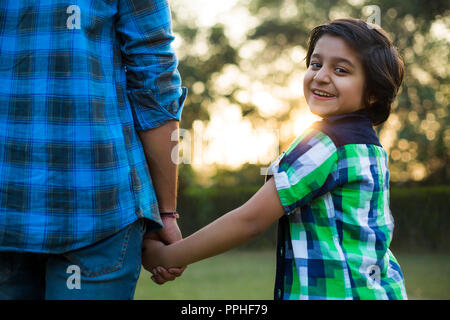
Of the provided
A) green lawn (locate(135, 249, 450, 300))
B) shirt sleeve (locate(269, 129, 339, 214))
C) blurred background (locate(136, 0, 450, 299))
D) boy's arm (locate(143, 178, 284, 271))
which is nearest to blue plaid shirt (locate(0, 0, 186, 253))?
boy's arm (locate(143, 178, 284, 271))

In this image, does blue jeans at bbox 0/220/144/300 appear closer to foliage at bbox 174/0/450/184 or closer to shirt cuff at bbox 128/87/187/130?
shirt cuff at bbox 128/87/187/130

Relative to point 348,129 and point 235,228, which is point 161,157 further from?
point 348,129

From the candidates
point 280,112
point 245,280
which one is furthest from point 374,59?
point 280,112

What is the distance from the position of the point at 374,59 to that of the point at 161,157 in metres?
0.77

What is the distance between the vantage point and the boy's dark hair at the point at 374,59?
169 cm

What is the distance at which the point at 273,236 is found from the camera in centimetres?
1416

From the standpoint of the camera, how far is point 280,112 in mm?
17016

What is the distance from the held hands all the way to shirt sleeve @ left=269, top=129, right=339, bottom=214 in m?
0.42

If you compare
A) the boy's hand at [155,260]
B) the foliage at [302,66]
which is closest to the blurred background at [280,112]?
the foliage at [302,66]

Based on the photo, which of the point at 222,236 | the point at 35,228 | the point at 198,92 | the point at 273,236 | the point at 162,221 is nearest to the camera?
the point at 35,228

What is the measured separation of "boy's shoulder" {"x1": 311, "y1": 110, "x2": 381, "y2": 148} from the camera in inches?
62.1
